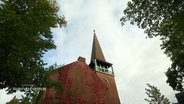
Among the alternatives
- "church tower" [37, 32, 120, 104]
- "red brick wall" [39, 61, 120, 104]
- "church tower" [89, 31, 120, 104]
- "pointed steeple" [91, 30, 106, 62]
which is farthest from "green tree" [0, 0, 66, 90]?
"pointed steeple" [91, 30, 106, 62]

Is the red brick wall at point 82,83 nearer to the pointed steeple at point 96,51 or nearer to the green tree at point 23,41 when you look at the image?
the pointed steeple at point 96,51

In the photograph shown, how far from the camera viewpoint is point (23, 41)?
42.2 feet

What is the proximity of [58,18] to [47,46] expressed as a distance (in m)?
3.03

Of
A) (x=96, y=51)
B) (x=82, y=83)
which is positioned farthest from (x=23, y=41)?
(x=96, y=51)

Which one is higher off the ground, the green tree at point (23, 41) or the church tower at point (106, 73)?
the church tower at point (106, 73)

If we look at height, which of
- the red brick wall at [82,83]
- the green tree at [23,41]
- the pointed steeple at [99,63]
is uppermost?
the pointed steeple at [99,63]

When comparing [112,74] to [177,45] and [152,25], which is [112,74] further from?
[152,25]

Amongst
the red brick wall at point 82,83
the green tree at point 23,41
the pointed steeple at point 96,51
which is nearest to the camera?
the green tree at point 23,41

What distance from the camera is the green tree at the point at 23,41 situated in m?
12.5

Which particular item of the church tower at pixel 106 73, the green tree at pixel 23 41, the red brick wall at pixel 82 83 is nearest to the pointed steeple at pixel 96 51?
the church tower at pixel 106 73

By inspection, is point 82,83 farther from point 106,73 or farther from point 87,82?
point 106,73

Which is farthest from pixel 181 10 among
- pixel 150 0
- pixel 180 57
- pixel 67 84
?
pixel 67 84

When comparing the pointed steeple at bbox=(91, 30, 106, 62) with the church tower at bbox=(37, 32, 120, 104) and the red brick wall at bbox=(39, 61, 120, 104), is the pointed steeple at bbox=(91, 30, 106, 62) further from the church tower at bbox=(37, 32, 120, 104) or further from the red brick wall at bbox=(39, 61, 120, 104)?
the red brick wall at bbox=(39, 61, 120, 104)

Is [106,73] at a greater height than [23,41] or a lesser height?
greater
